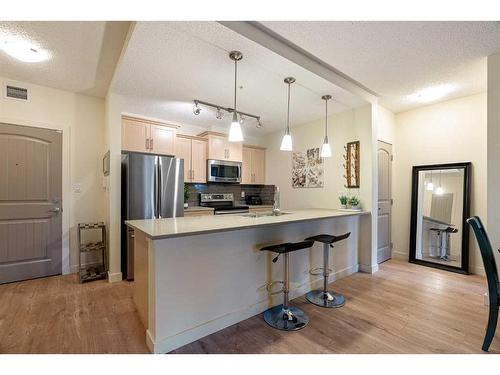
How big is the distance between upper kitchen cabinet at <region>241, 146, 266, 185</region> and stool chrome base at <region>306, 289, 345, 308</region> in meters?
2.89

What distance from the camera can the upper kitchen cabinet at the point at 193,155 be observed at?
424 cm

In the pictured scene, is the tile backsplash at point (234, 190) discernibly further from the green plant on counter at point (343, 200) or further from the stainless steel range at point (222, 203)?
the green plant on counter at point (343, 200)

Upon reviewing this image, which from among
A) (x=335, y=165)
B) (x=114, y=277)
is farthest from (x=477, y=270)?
(x=114, y=277)

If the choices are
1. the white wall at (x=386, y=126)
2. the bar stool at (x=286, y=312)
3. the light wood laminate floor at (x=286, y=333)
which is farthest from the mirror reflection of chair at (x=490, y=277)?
the white wall at (x=386, y=126)

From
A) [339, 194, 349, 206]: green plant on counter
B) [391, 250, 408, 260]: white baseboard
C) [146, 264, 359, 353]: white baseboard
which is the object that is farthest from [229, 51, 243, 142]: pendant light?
[391, 250, 408, 260]: white baseboard

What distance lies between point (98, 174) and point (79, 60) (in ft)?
5.35

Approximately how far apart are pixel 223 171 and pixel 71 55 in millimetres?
2747

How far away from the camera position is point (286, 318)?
2162 mm

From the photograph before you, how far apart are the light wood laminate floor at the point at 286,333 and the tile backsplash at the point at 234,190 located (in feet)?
6.88

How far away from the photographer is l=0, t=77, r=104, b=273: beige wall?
3.19 metres

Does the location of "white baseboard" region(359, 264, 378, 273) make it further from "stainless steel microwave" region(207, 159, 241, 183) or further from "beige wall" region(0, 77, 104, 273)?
"beige wall" region(0, 77, 104, 273)

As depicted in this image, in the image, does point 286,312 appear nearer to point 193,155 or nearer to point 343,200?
point 343,200
